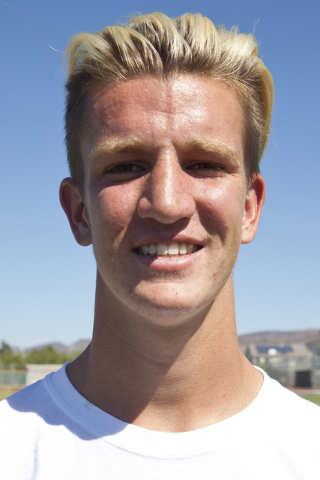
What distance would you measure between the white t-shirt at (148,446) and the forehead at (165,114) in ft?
4.27

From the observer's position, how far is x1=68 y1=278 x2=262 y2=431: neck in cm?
236

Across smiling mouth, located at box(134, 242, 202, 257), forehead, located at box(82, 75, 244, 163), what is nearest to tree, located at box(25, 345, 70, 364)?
forehead, located at box(82, 75, 244, 163)

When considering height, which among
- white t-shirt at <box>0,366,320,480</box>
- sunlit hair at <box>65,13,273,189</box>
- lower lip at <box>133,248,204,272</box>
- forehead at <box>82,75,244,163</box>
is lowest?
white t-shirt at <box>0,366,320,480</box>

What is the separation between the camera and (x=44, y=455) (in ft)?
7.41

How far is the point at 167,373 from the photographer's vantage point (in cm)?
239

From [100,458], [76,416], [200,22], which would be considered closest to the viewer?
[100,458]

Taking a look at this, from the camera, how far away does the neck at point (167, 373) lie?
2.36 meters

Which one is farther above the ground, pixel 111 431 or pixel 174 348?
pixel 174 348

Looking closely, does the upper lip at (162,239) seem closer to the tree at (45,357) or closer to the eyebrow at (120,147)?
the eyebrow at (120,147)

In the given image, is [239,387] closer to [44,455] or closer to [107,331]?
[107,331]

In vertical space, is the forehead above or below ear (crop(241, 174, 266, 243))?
above

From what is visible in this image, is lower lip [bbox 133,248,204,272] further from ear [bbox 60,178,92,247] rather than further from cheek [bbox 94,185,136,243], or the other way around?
ear [bbox 60,178,92,247]

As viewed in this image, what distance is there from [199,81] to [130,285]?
1057 millimetres

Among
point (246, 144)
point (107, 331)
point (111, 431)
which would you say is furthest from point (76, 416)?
point (246, 144)
